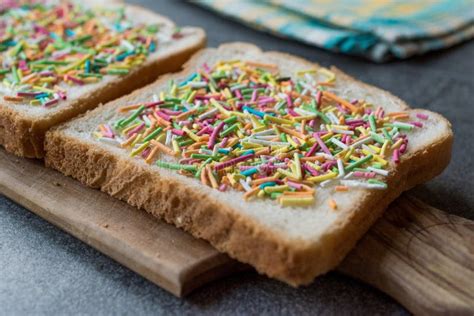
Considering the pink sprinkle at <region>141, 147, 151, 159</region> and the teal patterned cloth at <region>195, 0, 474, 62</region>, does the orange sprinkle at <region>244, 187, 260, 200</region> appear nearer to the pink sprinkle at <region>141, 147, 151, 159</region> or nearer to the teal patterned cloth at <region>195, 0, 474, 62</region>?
the pink sprinkle at <region>141, 147, 151, 159</region>

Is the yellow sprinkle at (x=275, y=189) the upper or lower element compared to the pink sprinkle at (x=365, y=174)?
lower

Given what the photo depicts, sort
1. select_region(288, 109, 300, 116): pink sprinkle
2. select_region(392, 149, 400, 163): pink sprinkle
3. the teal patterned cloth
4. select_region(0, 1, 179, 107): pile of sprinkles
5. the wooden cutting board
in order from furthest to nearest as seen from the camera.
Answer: the teal patterned cloth < select_region(0, 1, 179, 107): pile of sprinkles < select_region(288, 109, 300, 116): pink sprinkle < select_region(392, 149, 400, 163): pink sprinkle < the wooden cutting board

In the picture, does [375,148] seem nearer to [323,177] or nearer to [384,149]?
[384,149]

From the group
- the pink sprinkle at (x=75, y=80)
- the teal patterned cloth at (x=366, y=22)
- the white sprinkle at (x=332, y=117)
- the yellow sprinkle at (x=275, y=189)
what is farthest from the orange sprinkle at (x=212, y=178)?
the teal patterned cloth at (x=366, y=22)

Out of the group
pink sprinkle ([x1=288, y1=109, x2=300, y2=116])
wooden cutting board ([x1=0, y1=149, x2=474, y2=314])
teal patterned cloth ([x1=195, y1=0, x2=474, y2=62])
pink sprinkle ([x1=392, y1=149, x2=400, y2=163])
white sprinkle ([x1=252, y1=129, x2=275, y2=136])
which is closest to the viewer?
wooden cutting board ([x1=0, y1=149, x2=474, y2=314])

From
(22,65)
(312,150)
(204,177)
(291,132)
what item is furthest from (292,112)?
(22,65)

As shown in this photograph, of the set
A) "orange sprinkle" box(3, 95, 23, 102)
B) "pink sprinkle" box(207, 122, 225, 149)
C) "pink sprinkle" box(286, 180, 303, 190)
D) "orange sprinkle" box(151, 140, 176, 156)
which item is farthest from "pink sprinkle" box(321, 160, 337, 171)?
"orange sprinkle" box(3, 95, 23, 102)

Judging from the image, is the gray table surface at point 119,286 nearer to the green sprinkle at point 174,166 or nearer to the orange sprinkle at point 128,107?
the green sprinkle at point 174,166

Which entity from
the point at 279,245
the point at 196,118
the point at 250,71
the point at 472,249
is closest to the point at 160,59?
the point at 250,71
